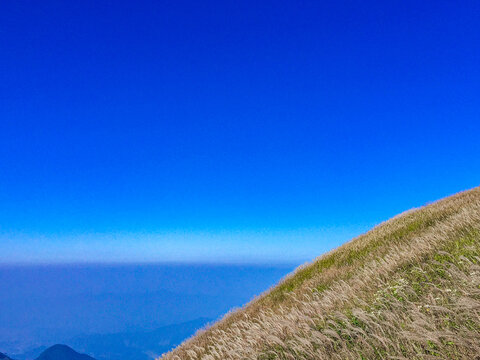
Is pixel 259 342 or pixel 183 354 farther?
pixel 183 354

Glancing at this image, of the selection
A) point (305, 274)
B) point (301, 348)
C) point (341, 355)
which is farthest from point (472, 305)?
point (305, 274)

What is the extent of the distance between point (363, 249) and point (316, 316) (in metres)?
8.31

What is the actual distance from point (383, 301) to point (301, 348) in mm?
1661

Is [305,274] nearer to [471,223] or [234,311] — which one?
[234,311]

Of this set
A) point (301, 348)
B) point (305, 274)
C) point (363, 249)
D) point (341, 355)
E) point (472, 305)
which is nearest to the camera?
point (472, 305)

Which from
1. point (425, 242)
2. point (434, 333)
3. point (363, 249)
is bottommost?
point (434, 333)

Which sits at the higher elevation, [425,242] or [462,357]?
[425,242]

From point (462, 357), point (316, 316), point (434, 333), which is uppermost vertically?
point (316, 316)

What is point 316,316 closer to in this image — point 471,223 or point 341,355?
point 341,355

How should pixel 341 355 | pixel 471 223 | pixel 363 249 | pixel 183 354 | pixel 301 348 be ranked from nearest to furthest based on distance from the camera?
1. pixel 341 355
2. pixel 301 348
3. pixel 471 223
4. pixel 183 354
5. pixel 363 249

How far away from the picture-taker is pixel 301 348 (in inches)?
158

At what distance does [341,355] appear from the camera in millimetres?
3719

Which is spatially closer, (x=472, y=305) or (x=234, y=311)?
(x=472, y=305)

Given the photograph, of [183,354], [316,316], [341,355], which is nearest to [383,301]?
[316,316]
